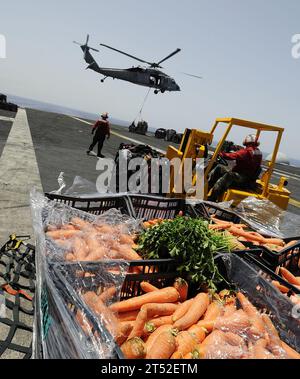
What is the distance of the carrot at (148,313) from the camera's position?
275cm

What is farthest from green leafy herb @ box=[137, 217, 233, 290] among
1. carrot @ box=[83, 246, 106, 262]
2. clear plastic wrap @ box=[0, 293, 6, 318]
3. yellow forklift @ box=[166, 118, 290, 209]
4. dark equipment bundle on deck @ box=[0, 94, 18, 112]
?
dark equipment bundle on deck @ box=[0, 94, 18, 112]

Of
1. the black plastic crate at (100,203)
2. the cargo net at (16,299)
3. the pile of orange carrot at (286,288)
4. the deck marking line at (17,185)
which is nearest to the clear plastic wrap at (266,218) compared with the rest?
the pile of orange carrot at (286,288)

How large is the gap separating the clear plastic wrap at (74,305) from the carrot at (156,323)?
0.33 metres

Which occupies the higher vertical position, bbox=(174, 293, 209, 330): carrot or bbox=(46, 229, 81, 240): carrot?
bbox=(46, 229, 81, 240): carrot

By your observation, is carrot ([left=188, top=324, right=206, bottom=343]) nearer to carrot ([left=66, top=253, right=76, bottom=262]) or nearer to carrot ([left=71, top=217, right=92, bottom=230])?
carrot ([left=66, top=253, right=76, bottom=262])

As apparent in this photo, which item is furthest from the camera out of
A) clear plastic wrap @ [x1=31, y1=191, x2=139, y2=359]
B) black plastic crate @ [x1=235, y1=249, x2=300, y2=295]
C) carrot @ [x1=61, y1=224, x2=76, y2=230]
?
carrot @ [x1=61, y1=224, x2=76, y2=230]

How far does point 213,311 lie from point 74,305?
1399 millimetres

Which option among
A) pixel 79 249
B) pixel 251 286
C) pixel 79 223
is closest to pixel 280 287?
pixel 251 286

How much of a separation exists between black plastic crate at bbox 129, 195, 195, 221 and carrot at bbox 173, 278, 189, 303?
1840mm

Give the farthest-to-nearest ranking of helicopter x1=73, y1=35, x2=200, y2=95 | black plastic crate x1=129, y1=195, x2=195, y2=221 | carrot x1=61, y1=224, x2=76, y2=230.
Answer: helicopter x1=73, y1=35, x2=200, y2=95 → black plastic crate x1=129, y1=195, x2=195, y2=221 → carrot x1=61, y1=224, x2=76, y2=230

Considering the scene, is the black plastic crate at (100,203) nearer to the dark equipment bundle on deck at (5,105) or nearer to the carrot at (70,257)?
the carrot at (70,257)

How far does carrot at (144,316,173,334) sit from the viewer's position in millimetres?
2740
